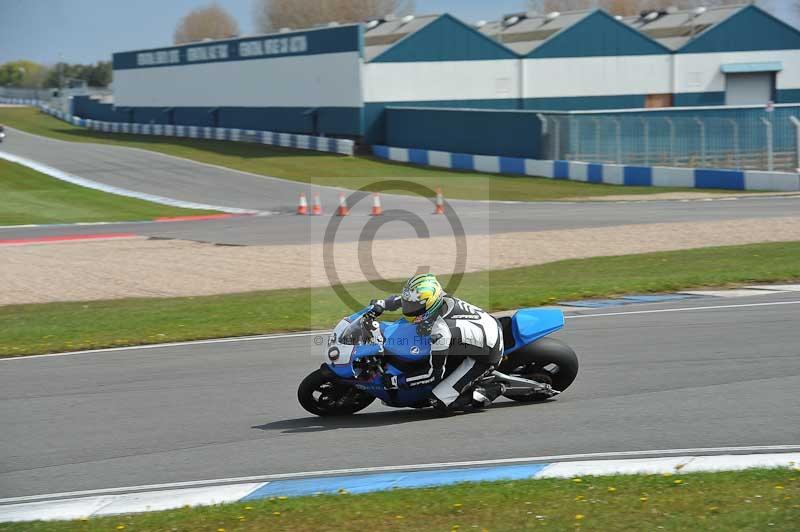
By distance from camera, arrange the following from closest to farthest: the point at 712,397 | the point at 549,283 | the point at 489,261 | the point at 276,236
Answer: the point at 712,397
the point at 549,283
the point at 489,261
the point at 276,236

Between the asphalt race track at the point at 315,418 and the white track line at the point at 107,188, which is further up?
the white track line at the point at 107,188

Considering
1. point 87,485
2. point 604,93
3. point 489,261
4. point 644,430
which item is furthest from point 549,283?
point 604,93

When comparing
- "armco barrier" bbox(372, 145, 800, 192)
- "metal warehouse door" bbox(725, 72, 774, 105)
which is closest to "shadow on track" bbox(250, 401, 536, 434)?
"armco barrier" bbox(372, 145, 800, 192)

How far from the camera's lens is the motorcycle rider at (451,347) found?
879 cm

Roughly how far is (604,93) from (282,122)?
59.3ft

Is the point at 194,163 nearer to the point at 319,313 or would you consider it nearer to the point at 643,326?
the point at 319,313

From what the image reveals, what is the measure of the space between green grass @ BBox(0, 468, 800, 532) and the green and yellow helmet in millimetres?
2057

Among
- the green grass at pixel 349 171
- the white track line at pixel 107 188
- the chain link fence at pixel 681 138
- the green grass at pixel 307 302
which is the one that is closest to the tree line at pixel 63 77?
the green grass at pixel 349 171

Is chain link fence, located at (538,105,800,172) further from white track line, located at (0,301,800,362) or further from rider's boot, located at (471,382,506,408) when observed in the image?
rider's boot, located at (471,382,506,408)

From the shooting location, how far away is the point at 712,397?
922cm

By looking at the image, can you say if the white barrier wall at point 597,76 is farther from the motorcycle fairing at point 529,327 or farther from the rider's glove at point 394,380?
the rider's glove at point 394,380

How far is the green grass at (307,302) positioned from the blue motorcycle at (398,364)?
15.8ft

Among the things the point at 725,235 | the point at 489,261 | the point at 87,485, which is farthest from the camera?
the point at 725,235

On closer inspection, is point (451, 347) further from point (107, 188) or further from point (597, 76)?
point (597, 76)
